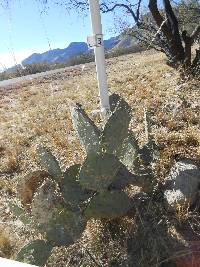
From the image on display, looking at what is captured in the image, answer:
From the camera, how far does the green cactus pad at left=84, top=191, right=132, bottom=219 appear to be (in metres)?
3.62

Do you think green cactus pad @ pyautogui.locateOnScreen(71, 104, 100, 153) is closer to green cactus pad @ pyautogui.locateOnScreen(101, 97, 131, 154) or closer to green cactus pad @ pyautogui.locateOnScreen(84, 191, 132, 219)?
green cactus pad @ pyautogui.locateOnScreen(101, 97, 131, 154)

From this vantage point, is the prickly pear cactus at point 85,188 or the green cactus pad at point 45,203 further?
the prickly pear cactus at point 85,188

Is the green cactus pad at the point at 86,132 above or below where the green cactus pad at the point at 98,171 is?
above

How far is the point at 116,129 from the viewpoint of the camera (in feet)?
12.0

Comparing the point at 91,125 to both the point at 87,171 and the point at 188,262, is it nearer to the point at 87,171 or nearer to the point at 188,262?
the point at 87,171

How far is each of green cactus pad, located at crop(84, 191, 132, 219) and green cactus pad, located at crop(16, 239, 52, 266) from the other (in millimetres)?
375

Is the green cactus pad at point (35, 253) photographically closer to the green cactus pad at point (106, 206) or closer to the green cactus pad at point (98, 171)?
the green cactus pad at point (106, 206)

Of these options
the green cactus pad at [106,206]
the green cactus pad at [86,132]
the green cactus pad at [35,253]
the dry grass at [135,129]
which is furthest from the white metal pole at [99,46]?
the green cactus pad at [35,253]

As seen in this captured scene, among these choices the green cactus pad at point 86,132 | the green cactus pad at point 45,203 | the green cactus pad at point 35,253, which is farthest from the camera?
the green cactus pad at point 86,132

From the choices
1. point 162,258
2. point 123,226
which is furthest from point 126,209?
point 162,258

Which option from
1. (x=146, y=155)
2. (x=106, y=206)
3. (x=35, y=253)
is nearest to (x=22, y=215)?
(x=35, y=253)

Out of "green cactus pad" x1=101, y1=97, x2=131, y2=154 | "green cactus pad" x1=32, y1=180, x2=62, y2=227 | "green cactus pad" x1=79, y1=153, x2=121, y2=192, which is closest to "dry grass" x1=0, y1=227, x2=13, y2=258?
"green cactus pad" x1=32, y1=180, x2=62, y2=227

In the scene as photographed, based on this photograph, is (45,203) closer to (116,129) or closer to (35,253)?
(35,253)

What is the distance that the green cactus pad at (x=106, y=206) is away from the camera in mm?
3619
